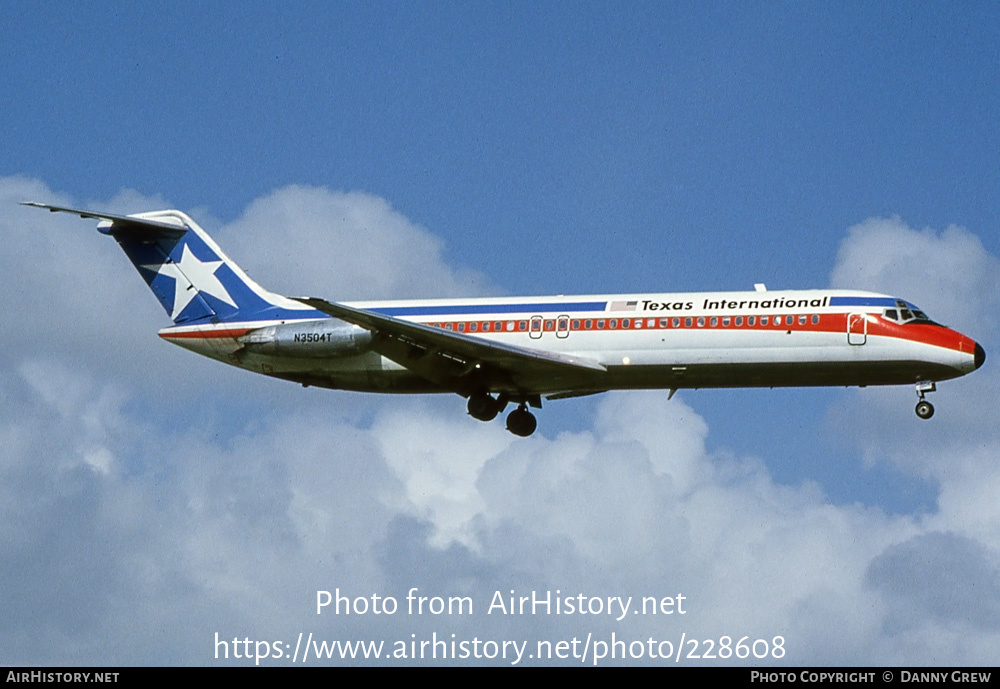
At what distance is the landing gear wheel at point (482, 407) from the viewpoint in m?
41.3

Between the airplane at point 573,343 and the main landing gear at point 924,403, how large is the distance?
0.08 feet

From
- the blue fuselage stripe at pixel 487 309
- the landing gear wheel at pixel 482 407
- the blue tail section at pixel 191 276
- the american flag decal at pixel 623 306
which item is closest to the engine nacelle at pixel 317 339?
the blue fuselage stripe at pixel 487 309

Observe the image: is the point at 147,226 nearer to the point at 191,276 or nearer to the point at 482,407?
the point at 191,276

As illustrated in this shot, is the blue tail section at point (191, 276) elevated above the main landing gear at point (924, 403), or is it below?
above

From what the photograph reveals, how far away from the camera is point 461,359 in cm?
4019

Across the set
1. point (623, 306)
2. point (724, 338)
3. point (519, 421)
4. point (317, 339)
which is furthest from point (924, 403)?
point (317, 339)

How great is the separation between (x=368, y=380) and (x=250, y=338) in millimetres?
3458

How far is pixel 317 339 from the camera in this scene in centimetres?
4094

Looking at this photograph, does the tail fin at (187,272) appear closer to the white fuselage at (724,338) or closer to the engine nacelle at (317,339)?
the engine nacelle at (317,339)

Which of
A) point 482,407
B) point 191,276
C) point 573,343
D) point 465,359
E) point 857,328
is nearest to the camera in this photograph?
point 857,328

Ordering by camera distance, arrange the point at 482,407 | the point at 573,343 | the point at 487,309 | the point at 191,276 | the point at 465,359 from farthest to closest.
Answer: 1. the point at 191,276
2. the point at 482,407
3. the point at 487,309
4. the point at 465,359
5. the point at 573,343

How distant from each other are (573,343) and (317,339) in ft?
22.2
